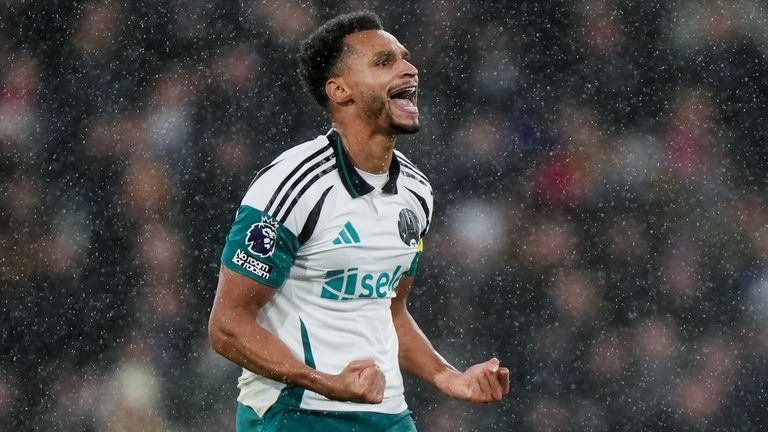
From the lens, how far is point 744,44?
184 inches

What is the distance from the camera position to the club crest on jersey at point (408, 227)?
2.65 meters

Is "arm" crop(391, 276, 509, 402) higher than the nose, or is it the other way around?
the nose

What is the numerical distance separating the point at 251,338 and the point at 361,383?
0.32 m

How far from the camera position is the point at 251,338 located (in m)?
2.40

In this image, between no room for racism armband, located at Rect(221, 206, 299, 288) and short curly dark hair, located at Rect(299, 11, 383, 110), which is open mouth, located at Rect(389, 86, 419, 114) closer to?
short curly dark hair, located at Rect(299, 11, 383, 110)

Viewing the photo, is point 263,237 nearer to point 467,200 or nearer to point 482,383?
point 482,383

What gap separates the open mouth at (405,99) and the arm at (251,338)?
0.53 metres

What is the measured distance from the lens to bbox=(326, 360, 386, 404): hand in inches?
86.3

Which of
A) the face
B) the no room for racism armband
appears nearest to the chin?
the face

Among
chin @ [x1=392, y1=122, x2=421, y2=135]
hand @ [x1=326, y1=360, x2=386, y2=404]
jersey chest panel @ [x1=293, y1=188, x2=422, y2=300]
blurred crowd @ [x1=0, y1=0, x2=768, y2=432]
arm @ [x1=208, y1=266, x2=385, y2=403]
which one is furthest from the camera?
blurred crowd @ [x1=0, y1=0, x2=768, y2=432]

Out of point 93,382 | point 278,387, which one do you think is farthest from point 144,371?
point 278,387

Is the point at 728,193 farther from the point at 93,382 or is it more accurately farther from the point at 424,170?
the point at 93,382

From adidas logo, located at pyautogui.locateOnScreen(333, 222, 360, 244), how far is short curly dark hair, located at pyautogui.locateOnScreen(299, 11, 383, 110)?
422 millimetres

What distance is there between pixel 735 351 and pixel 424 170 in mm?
1426
